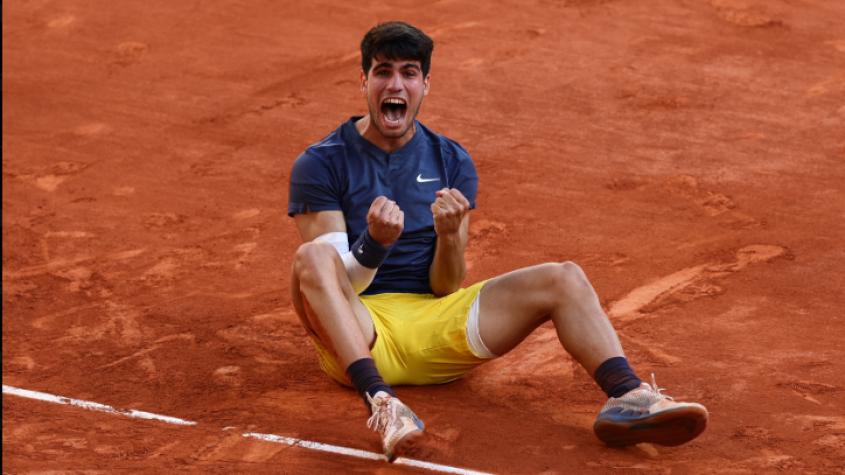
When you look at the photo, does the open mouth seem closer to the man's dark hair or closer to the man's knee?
the man's dark hair

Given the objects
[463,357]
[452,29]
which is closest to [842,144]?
[452,29]

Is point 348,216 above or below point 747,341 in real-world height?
above

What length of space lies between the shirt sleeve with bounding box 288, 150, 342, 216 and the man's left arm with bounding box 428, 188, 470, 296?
459 mm

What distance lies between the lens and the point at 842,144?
966cm

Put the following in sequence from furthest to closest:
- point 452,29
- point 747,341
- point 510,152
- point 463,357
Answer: point 452,29
point 510,152
point 747,341
point 463,357

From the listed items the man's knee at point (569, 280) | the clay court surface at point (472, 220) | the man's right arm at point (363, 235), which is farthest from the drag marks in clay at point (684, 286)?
the man's right arm at point (363, 235)

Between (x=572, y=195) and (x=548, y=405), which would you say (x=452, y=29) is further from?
(x=548, y=405)

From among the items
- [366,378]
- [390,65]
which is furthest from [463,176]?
[366,378]

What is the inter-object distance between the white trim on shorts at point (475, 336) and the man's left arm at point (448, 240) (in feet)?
0.64

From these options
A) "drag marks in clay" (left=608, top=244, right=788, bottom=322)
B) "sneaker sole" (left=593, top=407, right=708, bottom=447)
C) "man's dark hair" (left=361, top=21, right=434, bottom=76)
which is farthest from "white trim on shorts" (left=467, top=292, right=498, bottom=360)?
"drag marks in clay" (left=608, top=244, right=788, bottom=322)

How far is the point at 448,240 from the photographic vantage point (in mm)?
5945

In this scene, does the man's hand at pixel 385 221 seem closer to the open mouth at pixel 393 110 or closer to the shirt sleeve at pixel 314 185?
the shirt sleeve at pixel 314 185

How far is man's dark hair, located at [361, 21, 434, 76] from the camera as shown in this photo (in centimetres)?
612

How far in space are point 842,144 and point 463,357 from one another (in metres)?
4.64
